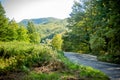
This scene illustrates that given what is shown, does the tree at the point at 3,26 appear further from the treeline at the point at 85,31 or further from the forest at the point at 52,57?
the treeline at the point at 85,31

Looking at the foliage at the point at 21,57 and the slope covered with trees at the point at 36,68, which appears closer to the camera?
the slope covered with trees at the point at 36,68

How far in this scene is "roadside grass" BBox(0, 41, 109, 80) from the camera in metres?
11.9

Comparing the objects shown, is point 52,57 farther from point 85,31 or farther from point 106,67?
point 85,31

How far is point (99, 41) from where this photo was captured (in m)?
30.7

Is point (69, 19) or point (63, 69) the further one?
point (69, 19)

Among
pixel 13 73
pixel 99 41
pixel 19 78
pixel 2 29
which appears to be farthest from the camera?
pixel 2 29

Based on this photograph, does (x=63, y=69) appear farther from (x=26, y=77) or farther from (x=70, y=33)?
(x=70, y=33)

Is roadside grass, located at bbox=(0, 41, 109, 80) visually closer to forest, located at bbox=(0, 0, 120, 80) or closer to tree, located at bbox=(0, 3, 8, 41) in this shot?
forest, located at bbox=(0, 0, 120, 80)

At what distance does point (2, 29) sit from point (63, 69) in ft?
107

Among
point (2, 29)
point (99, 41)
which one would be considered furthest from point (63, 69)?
point (2, 29)

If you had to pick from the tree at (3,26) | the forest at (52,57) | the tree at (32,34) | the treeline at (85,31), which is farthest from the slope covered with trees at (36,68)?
the tree at (32,34)

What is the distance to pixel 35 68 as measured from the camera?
1373 cm

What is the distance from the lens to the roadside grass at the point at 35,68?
11930 mm

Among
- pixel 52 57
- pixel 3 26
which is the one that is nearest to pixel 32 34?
pixel 3 26
